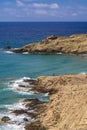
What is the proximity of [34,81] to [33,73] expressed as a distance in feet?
31.2

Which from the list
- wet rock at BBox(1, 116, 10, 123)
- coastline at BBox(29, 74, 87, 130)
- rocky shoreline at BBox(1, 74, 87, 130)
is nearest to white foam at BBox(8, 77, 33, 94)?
rocky shoreline at BBox(1, 74, 87, 130)

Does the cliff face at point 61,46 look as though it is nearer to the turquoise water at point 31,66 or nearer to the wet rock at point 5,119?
the turquoise water at point 31,66

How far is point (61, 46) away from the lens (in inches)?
4026

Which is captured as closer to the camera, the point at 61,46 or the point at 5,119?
the point at 5,119

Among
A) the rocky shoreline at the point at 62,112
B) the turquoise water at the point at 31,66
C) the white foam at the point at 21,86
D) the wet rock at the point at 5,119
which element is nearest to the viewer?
the rocky shoreline at the point at 62,112

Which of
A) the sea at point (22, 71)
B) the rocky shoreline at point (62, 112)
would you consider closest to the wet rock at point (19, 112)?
the rocky shoreline at point (62, 112)

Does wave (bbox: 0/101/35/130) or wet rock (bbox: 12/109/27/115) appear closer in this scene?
wave (bbox: 0/101/35/130)

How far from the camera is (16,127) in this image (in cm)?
3831

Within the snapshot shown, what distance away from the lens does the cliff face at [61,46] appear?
328ft

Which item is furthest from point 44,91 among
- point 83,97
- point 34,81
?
point 83,97

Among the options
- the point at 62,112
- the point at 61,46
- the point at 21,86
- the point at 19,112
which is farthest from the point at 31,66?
the point at 62,112

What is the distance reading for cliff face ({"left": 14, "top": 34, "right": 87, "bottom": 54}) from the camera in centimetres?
10000

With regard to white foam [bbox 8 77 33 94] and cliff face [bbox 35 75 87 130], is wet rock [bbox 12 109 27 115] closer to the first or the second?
cliff face [bbox 35 75 87 130]

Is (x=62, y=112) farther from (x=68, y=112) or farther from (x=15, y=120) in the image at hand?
(x=15, y=120)
